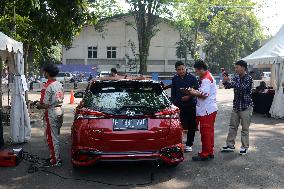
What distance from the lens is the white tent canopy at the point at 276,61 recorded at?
45.5ft

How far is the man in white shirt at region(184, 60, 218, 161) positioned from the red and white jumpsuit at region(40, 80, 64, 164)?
90.4 inches

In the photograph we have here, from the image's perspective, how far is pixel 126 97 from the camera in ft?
20.3

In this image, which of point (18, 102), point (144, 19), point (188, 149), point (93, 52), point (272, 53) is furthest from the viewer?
point (93, 52)

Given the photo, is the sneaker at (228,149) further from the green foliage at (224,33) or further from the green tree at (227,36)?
the green tree at (227,36)

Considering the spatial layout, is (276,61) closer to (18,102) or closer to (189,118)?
(189,118)

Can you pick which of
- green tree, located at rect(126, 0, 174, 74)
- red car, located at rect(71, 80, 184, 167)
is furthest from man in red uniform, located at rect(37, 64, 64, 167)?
green tree, located at rect(126, 0, 174, 74)

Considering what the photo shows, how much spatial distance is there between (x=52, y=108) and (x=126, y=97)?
1359 mm

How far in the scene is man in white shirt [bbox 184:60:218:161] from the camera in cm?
707

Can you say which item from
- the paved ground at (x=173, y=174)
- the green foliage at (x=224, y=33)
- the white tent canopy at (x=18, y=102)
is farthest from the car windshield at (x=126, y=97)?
the green foliage at (x=224, y=33)

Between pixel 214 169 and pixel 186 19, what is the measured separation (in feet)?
123

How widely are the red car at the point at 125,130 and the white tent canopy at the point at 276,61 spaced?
28.8 ft

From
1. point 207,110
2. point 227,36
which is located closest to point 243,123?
point 207,110

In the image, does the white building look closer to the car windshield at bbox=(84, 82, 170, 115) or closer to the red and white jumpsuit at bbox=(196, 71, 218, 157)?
the red and white jumpsuit at bbox=(196, 71, 218, 157)

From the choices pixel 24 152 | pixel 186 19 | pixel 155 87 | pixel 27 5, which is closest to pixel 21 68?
pixel 24 152
